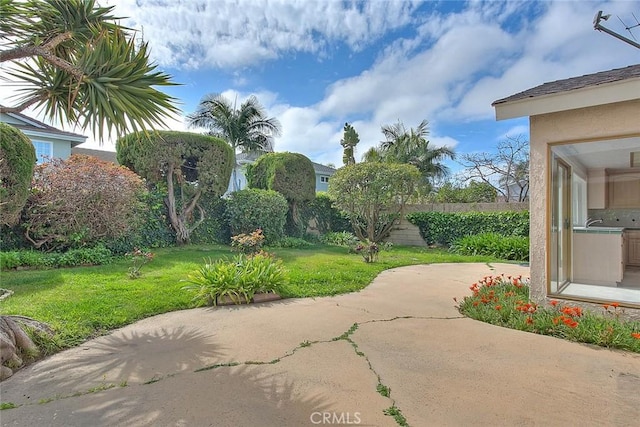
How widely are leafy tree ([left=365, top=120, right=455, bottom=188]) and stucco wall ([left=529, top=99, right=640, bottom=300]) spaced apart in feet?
57.0

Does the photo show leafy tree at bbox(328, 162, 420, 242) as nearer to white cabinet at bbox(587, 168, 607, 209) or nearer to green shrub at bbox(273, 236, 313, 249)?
green shrub at bbox(273, 236, 313, 249)

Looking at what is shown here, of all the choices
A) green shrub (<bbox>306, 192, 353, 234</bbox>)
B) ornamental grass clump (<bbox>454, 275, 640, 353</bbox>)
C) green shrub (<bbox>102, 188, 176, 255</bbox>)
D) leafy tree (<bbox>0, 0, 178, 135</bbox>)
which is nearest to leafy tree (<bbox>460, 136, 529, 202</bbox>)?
green shrub (<bbox>306, 192, 353, 234</bbox>)

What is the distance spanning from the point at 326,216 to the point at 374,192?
370 centimetres

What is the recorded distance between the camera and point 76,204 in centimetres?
774

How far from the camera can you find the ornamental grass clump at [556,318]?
135 inches

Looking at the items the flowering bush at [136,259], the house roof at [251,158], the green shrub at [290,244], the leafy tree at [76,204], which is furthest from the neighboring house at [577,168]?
the house roof at [251,158]

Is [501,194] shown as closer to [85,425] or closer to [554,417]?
[554,417]

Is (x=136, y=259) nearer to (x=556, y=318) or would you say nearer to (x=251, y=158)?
(x=556, y=318)

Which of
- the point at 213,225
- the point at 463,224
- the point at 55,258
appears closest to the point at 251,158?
the point at 213,225

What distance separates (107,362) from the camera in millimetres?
3066

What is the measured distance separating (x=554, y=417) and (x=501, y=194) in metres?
16.8

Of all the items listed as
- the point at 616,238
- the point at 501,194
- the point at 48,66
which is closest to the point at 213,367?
the point at 48,66

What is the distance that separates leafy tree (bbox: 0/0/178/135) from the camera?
328 centimetres

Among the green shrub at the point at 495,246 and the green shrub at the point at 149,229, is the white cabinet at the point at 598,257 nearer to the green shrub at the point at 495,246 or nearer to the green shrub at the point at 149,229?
the green shrub at the point at 495,246
